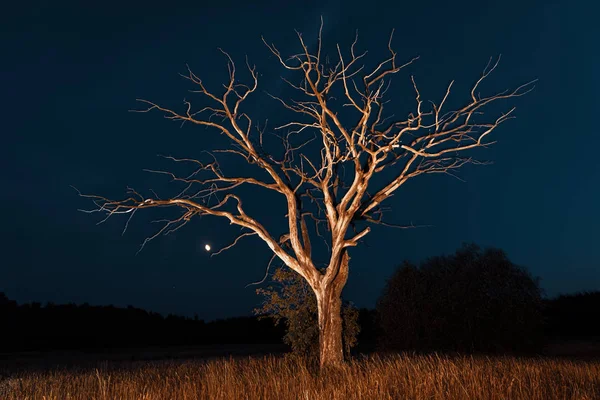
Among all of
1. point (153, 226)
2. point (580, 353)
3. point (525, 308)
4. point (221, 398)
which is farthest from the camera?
point (580, 353)

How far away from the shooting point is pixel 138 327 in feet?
138

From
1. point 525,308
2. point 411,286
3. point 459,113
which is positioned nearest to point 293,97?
point 459,113

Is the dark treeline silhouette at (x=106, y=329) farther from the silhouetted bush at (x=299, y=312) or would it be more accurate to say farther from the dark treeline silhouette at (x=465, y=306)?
the silhouetted bush at (x=299, y=312)

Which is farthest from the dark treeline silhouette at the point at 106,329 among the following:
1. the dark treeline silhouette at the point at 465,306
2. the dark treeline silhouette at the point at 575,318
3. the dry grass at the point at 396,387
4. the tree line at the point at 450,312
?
the dry grass at the point at 396,387

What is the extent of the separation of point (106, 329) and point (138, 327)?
246 cm

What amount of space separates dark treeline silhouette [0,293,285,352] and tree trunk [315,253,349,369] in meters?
28.2

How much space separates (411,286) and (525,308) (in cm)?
425

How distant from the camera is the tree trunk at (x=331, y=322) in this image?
13125mm

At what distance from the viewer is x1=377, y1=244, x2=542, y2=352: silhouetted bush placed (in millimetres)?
20031


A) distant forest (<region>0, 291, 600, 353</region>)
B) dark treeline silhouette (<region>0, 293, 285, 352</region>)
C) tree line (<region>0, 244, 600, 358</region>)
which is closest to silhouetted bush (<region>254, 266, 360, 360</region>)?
tree line (<region>0, 244, 600, 358</region>)

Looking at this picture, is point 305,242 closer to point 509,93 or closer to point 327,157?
point 327,157

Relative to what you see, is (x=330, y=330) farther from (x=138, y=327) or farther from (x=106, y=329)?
(x=138, y=327)

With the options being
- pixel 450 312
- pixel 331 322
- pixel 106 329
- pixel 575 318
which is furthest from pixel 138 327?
pixel 331 322

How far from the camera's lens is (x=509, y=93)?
1400 cm
